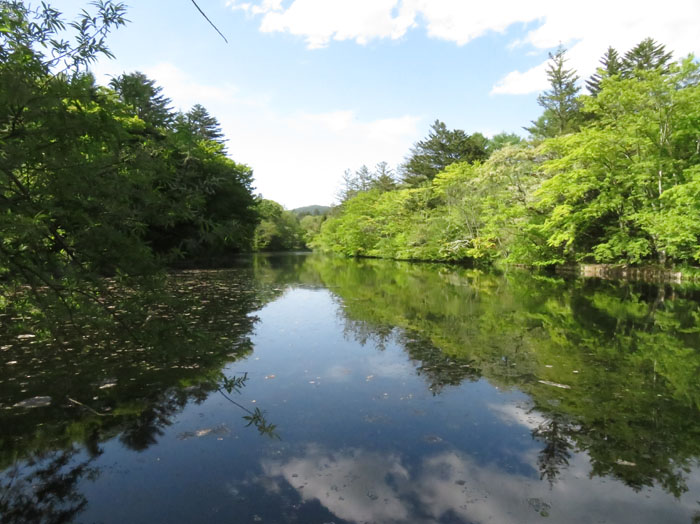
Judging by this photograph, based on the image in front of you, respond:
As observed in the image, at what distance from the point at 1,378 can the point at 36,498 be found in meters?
3.44

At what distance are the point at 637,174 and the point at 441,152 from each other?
2659cm

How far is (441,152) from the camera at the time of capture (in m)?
42.9

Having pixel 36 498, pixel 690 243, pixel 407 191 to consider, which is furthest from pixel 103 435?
pixel 407 191

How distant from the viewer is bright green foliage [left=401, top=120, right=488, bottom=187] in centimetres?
4103

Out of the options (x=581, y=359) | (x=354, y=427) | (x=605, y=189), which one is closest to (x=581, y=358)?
(x=581, y=359)

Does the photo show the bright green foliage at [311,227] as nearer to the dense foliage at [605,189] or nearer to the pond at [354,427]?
the dense foliage at [605,189]

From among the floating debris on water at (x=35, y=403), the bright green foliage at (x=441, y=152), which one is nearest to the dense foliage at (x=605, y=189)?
the bright green foliage at (x=441, y=152)

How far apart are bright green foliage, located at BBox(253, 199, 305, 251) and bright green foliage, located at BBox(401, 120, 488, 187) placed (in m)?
26.5

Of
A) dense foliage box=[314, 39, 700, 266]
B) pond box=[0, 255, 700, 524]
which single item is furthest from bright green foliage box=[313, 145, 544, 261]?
pond box=[0, 255, 700, 524]

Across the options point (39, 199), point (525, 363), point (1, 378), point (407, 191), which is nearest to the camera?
point (39, 199)

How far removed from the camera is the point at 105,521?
2879mm

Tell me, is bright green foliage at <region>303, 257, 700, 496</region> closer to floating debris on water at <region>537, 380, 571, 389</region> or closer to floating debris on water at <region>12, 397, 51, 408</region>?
floating debris on water at <region>537, 380, 571, 389</region>

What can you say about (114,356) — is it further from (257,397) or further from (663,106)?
(663,106)

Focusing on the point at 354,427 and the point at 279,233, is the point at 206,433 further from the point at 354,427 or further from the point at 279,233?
the point at 279,233
